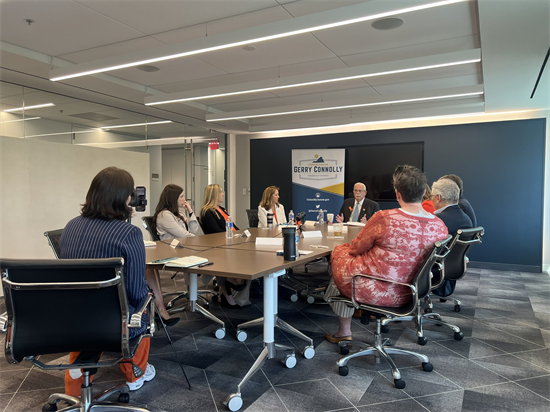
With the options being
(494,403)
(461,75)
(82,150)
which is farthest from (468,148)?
(82,150)

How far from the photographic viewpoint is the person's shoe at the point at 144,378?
2.41 m

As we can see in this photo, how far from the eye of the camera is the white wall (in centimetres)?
507

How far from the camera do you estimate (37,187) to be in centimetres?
546

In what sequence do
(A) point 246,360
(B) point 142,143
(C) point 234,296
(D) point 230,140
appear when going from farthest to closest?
(D) point 230,140, (B) point 142,143, (C) point 234,296, (A) point 246,360

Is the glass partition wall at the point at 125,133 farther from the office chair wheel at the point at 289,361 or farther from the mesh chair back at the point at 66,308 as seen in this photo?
the office chair wheel at the point at 289,361

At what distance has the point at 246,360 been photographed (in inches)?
113

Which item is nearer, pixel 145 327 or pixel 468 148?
pixel 145 327

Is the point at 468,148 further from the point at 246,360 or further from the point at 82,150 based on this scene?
the point at 82,150

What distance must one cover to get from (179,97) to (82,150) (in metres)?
1.94

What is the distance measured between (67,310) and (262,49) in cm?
356

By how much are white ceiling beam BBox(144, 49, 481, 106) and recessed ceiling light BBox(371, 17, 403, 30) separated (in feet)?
1.53

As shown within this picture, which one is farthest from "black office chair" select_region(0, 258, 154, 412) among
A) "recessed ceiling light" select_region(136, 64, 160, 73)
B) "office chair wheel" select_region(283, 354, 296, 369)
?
"recessed ceiling light" select_region(136, 64, 160, 73)

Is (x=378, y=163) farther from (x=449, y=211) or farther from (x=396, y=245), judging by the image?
(x=396, y=245)

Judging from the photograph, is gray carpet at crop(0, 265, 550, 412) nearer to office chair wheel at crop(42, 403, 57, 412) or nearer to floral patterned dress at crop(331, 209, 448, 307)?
office chair wheel at crop(42, 403, 57, 412)
